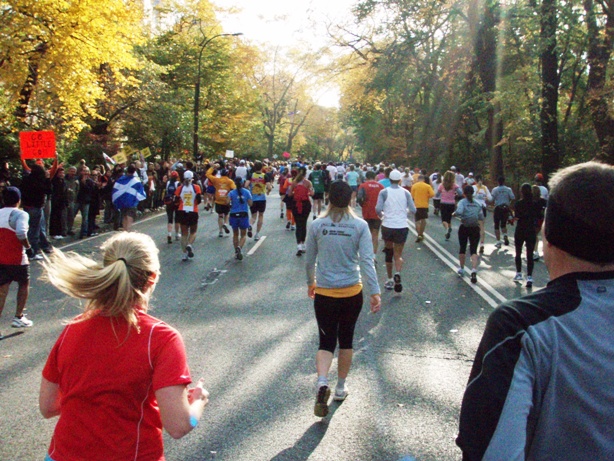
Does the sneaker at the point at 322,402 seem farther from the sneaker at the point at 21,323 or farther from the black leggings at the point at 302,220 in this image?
the black leggings at the point at 302,220

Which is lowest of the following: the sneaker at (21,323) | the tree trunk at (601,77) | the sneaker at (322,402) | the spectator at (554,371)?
the sneaker at (21,323)

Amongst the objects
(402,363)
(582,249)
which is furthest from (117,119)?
(582,249)

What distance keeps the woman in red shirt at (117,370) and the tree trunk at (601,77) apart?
18792 mm

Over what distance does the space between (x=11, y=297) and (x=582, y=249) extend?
9.80 meters

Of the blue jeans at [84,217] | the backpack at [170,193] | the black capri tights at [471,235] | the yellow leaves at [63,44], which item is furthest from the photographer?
the blue jeans at [84,217]

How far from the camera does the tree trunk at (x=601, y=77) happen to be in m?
18.7

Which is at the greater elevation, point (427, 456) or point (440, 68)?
point (440, 68)

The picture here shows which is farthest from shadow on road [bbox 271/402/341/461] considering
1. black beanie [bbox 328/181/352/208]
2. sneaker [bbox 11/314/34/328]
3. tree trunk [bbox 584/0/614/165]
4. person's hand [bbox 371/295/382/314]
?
tree trunk [bbox 584/0/614/165]

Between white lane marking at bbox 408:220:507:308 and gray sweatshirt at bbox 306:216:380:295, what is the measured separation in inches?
121

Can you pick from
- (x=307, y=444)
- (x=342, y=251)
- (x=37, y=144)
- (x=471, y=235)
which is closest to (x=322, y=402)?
(x=307, y=444)

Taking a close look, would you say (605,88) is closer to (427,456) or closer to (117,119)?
(427,456)

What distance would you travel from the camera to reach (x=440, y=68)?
37438 millimetres

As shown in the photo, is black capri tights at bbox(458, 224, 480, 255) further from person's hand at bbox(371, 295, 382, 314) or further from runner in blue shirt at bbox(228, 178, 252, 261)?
person's hand at bbox(371, 295, 382, 314)

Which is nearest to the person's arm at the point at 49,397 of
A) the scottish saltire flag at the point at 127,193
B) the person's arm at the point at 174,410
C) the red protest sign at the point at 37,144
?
the person's arm at the point at 174,410
